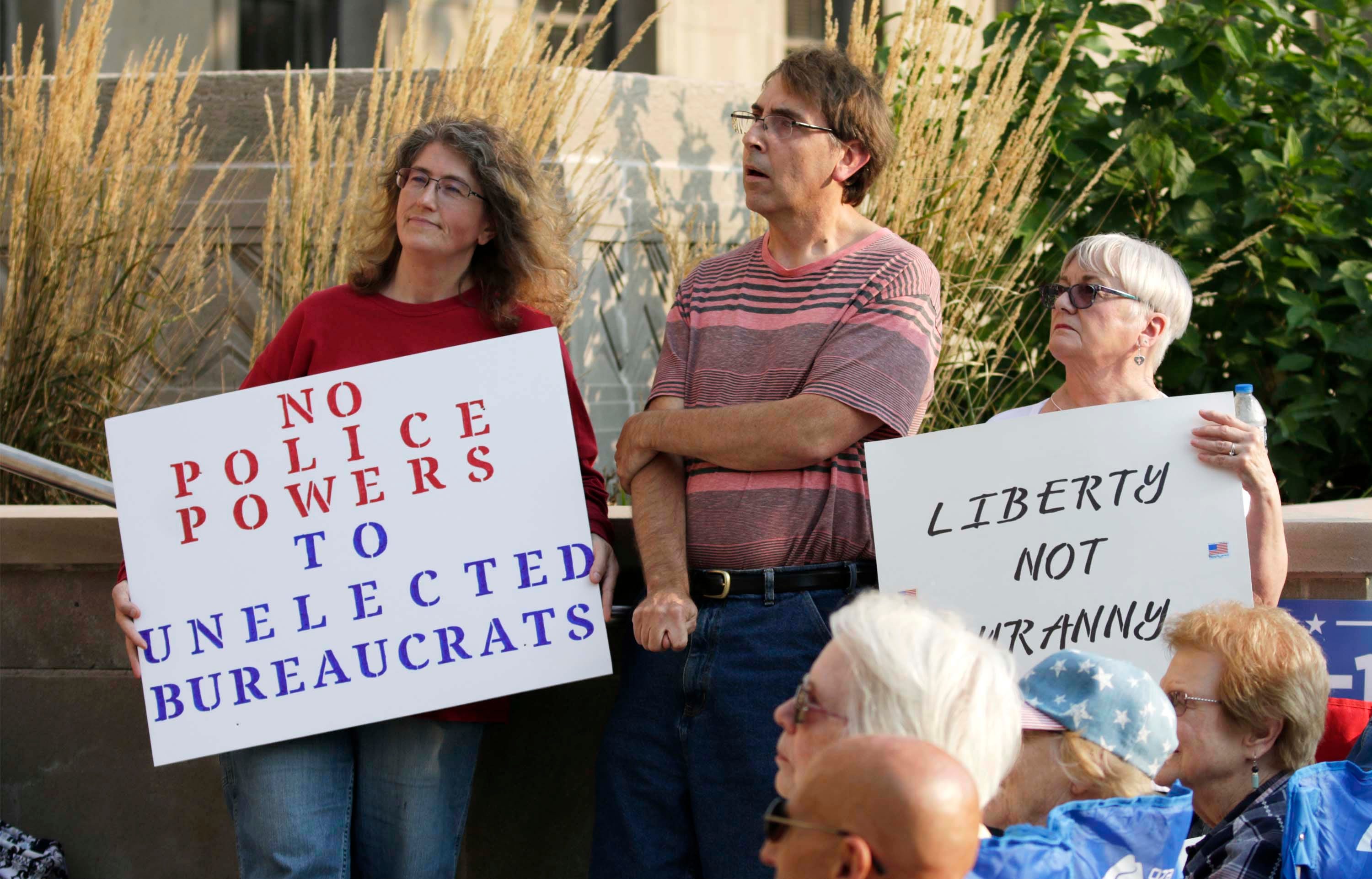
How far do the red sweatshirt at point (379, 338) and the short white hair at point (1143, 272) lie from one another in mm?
1038

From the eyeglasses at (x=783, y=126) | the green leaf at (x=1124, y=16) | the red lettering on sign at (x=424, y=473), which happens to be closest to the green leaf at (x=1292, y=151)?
the green leaf at (x=1124, y=16)

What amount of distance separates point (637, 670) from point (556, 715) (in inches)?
26.2

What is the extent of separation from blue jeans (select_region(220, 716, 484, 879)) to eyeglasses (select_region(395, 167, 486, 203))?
3.33ft

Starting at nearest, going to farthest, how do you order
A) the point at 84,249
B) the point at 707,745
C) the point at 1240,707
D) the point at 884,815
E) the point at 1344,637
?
1. the point at 884,815
2. the point at 1240,707
3. the point at 707,745
4. the point at 1344,637
5. the point at 84,249

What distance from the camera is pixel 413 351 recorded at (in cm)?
270

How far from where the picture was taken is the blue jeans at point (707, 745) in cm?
236

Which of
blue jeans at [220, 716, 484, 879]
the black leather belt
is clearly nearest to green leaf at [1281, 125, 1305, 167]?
the black leather belt

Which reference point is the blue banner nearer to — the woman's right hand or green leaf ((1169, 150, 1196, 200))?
green leaf ((1169, 150, 1196, 200))

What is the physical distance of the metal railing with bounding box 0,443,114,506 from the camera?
119 inches

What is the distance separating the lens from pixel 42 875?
10.3ft

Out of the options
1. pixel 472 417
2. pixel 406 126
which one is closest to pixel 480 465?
pixel 472 417

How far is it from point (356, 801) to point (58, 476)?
1079 millimetres

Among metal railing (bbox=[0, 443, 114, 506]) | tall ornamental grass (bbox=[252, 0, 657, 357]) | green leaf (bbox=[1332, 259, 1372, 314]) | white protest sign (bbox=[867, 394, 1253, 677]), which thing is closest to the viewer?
white protest sign (bbox=[867, 394, 1253, 677])

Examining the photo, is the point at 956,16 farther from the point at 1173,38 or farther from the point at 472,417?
the point at 472,417
